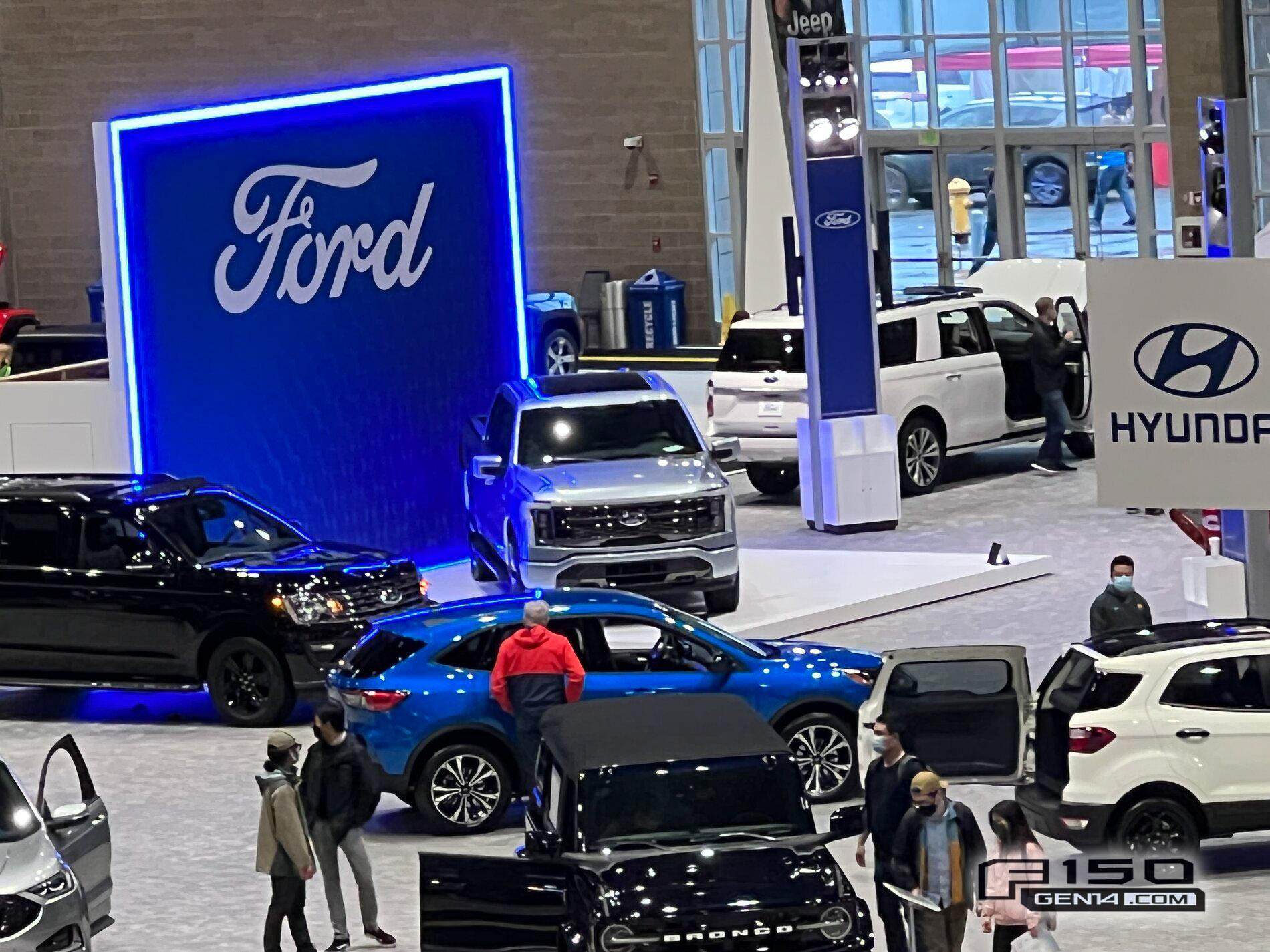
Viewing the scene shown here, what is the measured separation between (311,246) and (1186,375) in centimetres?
874

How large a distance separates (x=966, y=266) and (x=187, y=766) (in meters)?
25.2

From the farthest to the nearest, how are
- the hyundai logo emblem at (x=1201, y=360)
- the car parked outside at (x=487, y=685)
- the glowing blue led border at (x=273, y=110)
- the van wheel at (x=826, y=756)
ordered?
1. the glowing blue led border at (x=273, y=110)
2. the van wheel at (x=826, y=756)
3. the hyundai logo emblem at (x=1201, y=360)
4. the car parked outside at (x=487, y=685)

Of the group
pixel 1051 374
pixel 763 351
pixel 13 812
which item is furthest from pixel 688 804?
pixel 1051 374

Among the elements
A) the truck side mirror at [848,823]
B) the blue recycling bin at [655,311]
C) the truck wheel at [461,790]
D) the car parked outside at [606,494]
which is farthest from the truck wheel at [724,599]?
the blue recycling bin at [655,311]

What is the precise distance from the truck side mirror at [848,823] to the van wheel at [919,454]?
14.1m

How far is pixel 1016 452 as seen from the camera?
2830 cm

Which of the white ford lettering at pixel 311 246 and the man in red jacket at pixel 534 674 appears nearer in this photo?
the man in red jacket at pixel 534 674

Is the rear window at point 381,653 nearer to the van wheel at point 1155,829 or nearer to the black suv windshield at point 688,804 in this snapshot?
the black suv windshield at point 688,804

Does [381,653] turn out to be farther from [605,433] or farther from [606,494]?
[605,433]

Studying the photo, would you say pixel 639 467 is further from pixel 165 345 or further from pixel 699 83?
pixel 699 83

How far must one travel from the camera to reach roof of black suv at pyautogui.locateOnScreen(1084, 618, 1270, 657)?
1305 cm

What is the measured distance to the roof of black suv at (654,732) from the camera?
11055 mm

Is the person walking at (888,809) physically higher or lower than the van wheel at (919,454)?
lower

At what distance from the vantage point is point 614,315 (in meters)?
38.6
